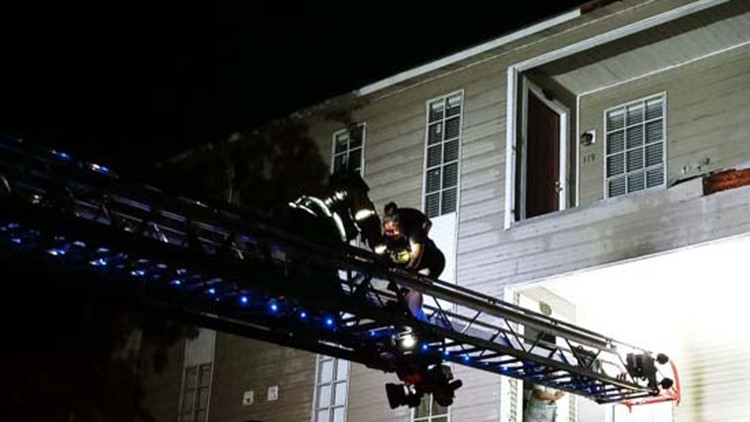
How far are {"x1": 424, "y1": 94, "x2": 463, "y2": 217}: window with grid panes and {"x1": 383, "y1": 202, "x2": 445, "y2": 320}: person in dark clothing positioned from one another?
20.1 feet

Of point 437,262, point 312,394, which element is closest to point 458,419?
point 312,394

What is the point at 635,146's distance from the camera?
17.8m

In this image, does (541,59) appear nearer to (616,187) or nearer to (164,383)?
(616,187)

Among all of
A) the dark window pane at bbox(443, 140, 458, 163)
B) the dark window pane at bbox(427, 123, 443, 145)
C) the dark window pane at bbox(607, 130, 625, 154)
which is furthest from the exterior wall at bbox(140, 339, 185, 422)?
the dark window pane at bbox(607, 130, 625, 154)

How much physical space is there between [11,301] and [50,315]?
1.17 meters

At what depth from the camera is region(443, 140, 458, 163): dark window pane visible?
17.9m

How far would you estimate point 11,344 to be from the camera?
22.8 metres

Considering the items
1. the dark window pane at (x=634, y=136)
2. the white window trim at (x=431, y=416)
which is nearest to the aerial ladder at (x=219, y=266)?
the white window trim at (x=431, y=416)

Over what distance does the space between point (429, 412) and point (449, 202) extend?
11.2ft

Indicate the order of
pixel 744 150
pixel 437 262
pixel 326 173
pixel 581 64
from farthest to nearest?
pixel 326 173 → pixel 581 64 → pixel 744 150 → pixel 437 262

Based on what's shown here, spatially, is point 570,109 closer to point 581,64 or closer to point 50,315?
point 581,64

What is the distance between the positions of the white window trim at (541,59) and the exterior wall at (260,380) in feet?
15.6

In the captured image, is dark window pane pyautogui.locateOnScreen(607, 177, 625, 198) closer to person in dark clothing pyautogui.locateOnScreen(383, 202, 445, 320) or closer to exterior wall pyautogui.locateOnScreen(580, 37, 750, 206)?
exterior wall pyautogui.locateOnScreen(580, 37, 750, 206)

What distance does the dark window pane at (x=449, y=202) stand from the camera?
57.7 feet
